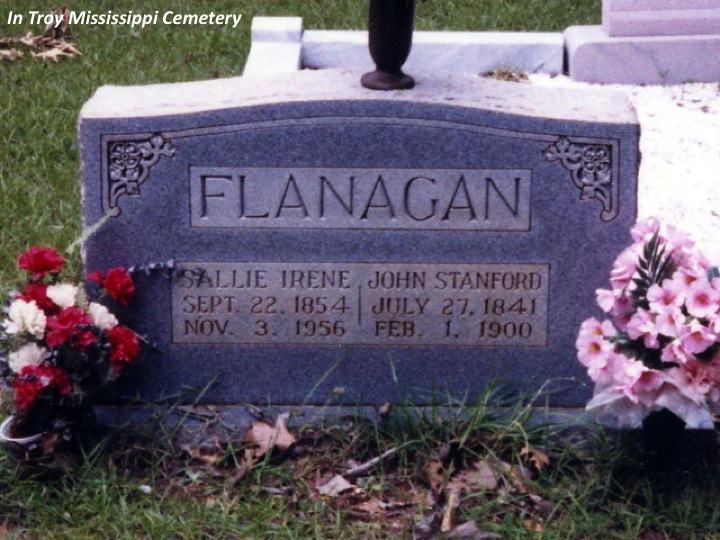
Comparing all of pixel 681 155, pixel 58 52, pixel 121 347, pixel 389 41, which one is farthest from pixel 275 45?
pixel 121 347

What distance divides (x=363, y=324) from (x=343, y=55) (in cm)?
336

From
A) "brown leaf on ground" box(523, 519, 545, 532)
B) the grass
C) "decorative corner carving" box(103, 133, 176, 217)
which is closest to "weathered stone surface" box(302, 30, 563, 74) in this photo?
"decorative corner carving" box(103, 133, 176, 217)

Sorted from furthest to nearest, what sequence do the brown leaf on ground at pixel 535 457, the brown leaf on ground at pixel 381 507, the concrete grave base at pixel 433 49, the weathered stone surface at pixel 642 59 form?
the weathered stone surface at pixel 642 59 → the concrete grave base at pixel 433 49 → the brown leaf on ground at pixel 535 457 → the brown leaf on ground at pixel 381 507

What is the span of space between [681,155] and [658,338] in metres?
3.10

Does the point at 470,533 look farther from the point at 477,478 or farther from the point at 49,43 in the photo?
the point at 49,43

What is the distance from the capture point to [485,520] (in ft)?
10.8

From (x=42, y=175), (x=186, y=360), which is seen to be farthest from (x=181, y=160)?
(x=42, y=175)

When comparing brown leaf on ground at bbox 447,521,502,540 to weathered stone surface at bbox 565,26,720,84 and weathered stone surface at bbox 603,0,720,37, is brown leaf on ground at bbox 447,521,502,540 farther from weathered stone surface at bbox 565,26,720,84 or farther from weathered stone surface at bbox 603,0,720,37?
weathered stone surface at bbox 603,0,720,37

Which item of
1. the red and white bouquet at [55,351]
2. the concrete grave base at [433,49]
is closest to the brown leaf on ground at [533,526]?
the red and white bouquet at [55,351]

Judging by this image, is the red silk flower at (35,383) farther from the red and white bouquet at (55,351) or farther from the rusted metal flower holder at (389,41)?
the rusted metal flower holder at (389,41)

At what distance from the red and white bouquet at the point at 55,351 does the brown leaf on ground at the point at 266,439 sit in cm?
44

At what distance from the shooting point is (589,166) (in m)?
3.62

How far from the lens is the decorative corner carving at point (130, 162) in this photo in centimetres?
364

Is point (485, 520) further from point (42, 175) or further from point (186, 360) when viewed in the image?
point (42, 175)
